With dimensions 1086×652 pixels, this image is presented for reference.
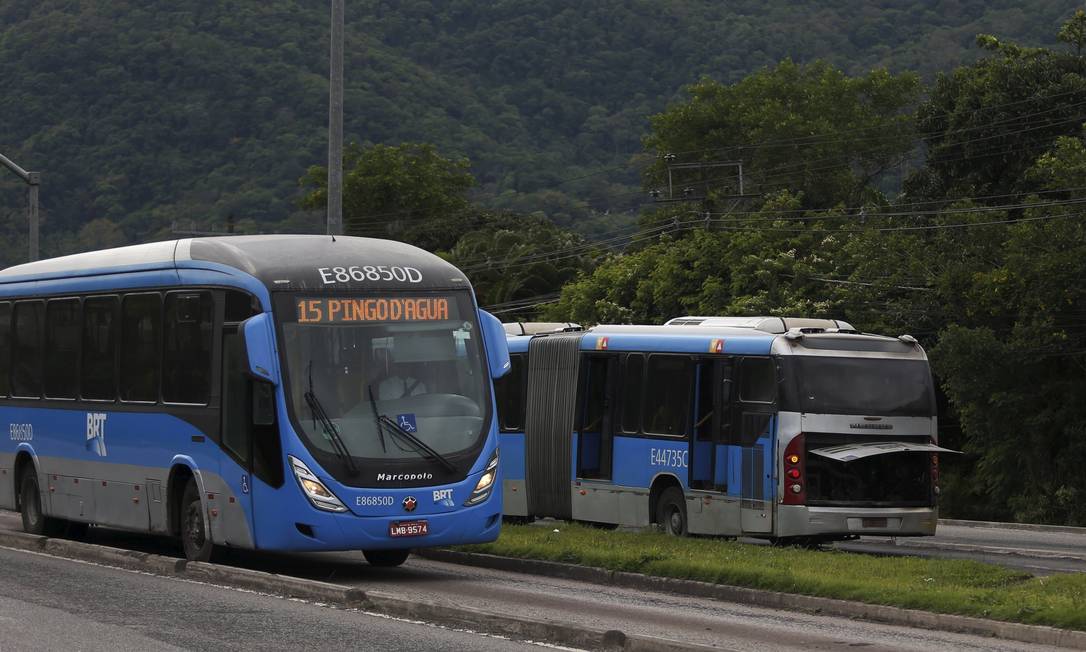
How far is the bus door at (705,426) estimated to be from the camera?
22.8 m

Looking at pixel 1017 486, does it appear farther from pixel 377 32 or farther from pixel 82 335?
pixel 377 32

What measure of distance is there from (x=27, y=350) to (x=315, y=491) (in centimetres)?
775

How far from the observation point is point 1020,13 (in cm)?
11850

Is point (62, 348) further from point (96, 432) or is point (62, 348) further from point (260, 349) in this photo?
point (260, 349)

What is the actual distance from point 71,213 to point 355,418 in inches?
3892

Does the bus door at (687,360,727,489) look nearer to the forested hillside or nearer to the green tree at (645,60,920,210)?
the green tree at (645,60,920,210)

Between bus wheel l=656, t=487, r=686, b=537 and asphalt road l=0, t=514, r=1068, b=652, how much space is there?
4.94m

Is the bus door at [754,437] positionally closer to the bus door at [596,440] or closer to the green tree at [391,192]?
the bus door at [596,440]

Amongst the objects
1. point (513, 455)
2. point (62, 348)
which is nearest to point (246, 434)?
point (62, 348)

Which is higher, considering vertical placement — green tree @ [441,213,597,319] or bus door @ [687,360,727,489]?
green tree @ [441,213,597,319]

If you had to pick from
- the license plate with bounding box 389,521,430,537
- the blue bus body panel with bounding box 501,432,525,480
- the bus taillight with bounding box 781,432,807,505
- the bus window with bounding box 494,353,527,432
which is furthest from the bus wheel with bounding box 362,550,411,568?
the bus window with bounding box 494,353,527,432

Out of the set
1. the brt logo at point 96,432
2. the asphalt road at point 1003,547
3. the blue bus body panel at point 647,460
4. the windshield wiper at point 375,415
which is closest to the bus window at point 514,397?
the blue bus body panel at point 647,460

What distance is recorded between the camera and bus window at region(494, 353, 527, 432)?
89.3 ft

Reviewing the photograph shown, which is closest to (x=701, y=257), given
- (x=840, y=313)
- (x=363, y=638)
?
(x=840, y=313)
